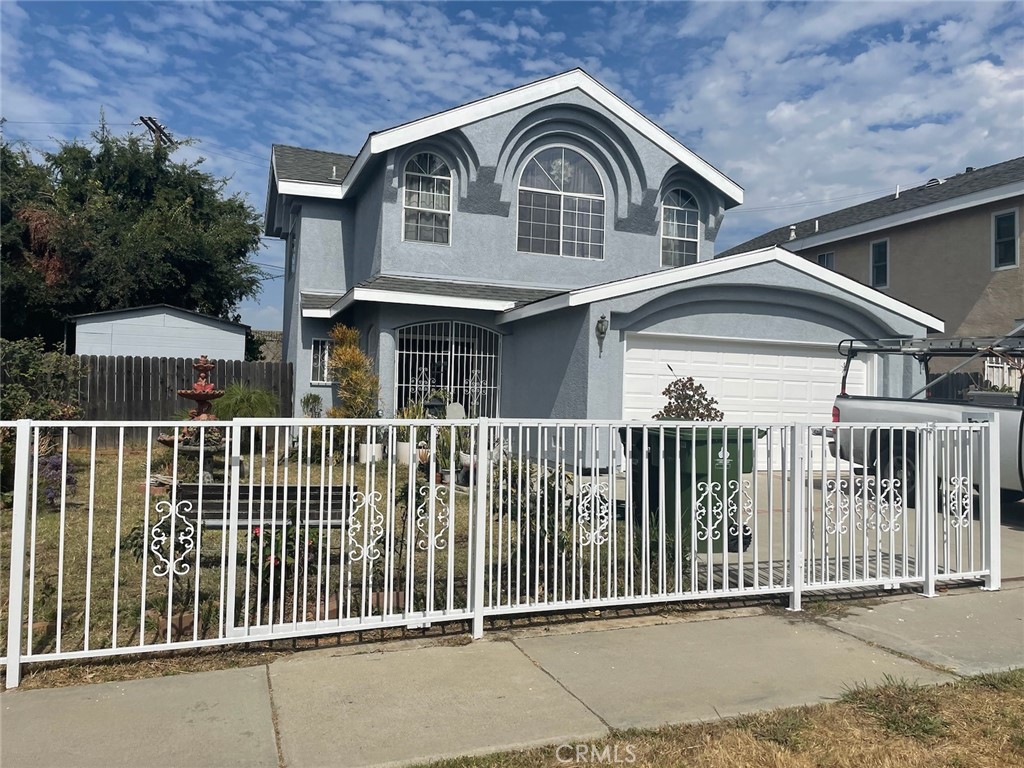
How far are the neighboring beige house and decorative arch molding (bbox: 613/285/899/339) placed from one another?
6.70 metres

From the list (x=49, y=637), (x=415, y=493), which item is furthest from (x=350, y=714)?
(x=49, y=637)

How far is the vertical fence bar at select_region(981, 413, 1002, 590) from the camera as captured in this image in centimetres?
649

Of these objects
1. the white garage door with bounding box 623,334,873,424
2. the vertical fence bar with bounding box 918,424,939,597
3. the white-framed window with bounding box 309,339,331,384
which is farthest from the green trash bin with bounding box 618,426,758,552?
the white-framed window with bounding box 309,339,331,384

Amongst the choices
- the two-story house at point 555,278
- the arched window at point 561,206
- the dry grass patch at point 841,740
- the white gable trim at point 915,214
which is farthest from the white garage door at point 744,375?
the dry grass patch at point 841,740

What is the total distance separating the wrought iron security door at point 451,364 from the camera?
13.7m

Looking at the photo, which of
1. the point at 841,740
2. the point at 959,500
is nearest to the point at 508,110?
the point at 959,500

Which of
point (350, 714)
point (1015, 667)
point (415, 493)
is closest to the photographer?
point (350, 714)

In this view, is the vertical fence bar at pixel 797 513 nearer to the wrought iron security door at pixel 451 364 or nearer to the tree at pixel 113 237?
the wrought iron security door at pixel 451 364

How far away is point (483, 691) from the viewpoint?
426cm

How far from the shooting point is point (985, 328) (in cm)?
1798

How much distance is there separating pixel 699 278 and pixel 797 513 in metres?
6.59

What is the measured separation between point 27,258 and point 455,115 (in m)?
15.8

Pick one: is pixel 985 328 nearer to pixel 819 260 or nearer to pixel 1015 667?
pixel 819 260

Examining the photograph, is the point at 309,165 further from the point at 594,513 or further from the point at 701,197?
the point at 594,513
